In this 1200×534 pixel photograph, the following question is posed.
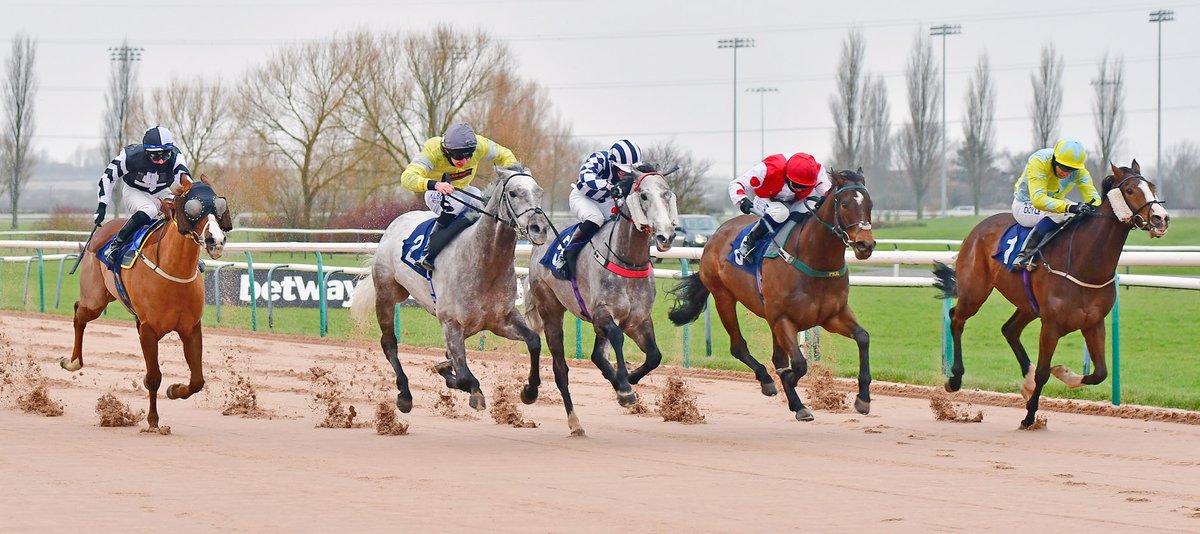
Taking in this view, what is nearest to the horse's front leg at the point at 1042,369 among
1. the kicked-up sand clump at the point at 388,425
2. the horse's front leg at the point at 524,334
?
the horse's front leg at the point at 524,334

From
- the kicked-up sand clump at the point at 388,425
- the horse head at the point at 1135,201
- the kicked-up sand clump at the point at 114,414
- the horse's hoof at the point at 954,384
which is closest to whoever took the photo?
the horse head at the point at 1135,201

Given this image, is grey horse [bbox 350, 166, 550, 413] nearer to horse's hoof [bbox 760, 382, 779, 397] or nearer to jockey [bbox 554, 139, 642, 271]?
jockey [bbox 554, 139, 642, 271]

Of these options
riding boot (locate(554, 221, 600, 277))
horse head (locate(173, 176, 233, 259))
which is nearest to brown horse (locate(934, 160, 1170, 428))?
riding boot (locate(554, 221, 600, 277))

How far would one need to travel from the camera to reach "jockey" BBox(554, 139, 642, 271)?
894 centimetres

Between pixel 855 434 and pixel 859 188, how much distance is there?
140cm

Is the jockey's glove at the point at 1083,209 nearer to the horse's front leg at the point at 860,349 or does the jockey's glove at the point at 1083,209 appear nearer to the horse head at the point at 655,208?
the horse's front leg at the point at 860,349

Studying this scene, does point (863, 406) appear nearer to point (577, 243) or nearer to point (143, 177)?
point (577, 243)

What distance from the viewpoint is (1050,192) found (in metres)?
9.20

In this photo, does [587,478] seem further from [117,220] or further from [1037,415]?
[117,220]

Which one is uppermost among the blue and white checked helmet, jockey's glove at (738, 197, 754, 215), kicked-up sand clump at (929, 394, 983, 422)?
the blue and white checked helmet

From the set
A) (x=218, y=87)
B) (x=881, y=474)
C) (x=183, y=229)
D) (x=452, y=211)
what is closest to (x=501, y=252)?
(x=452, y=211)

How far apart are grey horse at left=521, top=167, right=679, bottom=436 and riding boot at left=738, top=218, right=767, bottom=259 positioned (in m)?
0.85

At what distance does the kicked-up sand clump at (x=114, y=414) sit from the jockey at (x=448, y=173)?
2.00 metres

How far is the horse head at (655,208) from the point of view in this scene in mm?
8062
